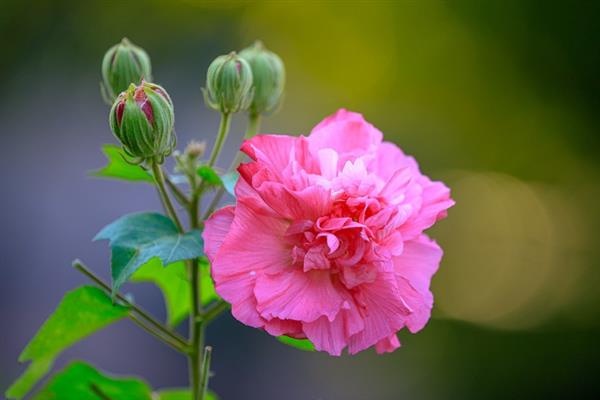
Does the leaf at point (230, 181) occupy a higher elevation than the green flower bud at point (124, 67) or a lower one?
lower

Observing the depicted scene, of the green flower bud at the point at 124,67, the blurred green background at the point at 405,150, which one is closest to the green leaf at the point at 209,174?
the green flower bud at the point at 124,67

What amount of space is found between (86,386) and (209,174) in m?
0.26

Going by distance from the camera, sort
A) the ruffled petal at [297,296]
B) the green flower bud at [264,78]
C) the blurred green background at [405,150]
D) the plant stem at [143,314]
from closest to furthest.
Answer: the ruffled petal at [297,296] < the plant stem at [143,314] < the green flower bud at [264,78] < the blurred green background at [405,150]

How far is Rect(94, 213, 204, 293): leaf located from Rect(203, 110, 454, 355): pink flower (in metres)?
0.05

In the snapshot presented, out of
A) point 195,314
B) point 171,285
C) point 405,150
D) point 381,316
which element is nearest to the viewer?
point 381,316

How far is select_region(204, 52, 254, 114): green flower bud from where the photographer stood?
706 mm

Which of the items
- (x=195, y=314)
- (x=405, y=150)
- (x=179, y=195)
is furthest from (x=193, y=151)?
(x=405, y=150)

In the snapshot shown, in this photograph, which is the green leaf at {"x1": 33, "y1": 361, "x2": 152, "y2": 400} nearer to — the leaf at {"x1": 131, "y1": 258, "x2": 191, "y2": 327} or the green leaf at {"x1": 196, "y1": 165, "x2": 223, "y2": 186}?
the leaf at {"x1": 131, "y1": 258, "x2": 191, "y2": 327}

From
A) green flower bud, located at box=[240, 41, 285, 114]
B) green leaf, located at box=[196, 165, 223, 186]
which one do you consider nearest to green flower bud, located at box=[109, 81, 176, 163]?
green leaf, located at box=[196, 165, 223, 186]

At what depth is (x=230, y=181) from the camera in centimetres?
65

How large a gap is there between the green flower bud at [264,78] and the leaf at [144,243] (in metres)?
0.17

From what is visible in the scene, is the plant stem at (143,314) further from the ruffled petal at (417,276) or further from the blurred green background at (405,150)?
the blurred green background at (405,150)

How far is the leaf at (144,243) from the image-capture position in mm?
609

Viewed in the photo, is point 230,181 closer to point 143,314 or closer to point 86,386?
point 143,314
